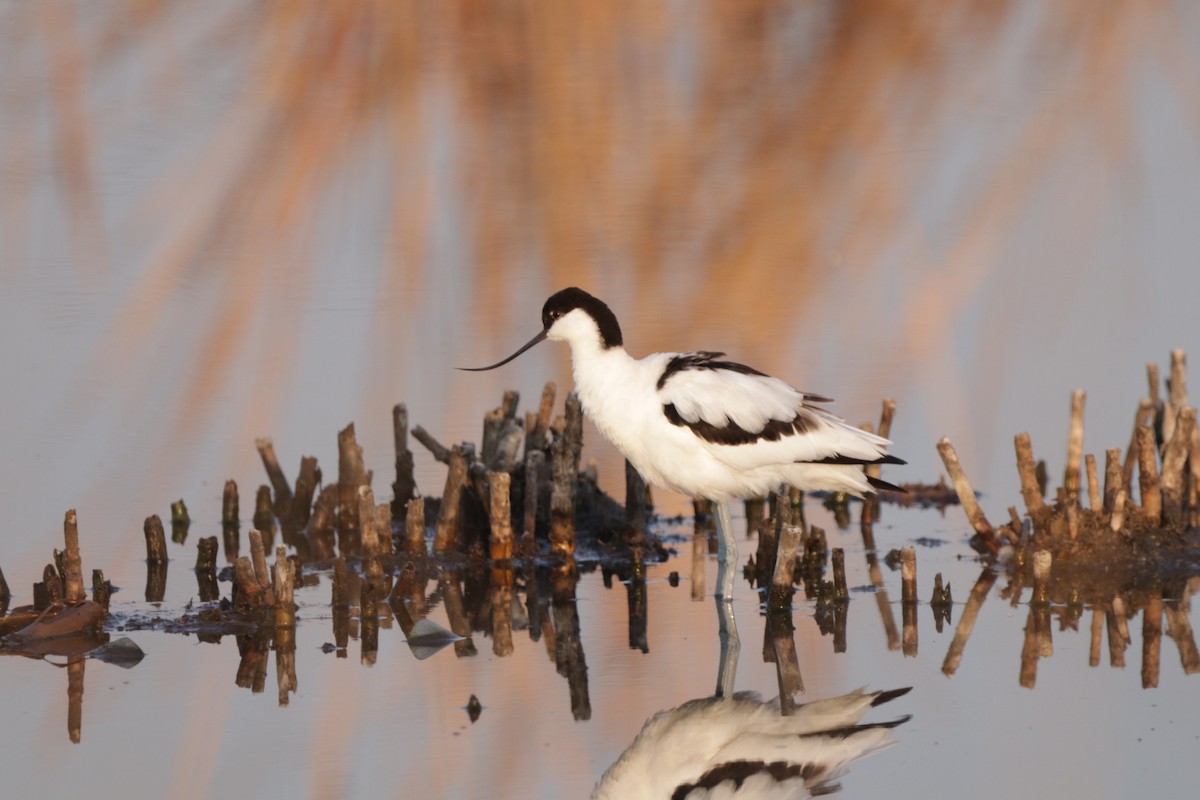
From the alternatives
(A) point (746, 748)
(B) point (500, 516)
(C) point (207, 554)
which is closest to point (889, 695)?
(A) point (746, 748)

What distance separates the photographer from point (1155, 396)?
8555 mm

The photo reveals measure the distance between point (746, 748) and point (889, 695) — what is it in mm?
685

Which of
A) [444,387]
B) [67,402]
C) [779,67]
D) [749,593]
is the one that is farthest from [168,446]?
[779,67]

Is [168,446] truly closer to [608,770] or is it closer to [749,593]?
[749,593]

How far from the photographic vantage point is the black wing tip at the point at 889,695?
20.2ft

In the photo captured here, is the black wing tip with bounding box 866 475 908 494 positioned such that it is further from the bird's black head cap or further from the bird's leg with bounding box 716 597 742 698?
the bird's black head cap

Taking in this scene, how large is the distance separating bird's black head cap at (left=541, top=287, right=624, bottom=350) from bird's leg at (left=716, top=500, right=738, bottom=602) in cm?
80

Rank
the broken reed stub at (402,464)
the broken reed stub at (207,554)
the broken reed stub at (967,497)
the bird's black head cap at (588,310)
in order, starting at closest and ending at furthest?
the bird's black head cap at (588,310) < the broken reed stub at (967,497) < the broken reed stub at (207,554) < the broken reed stub at (402,464)

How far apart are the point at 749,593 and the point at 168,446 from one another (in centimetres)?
347

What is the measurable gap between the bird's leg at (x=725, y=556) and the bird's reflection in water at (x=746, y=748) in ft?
3.32

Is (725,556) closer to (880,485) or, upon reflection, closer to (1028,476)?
(880,485)

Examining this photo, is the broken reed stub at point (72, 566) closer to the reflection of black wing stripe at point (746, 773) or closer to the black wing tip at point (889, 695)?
the reflection of black wing stripe at point (746, 773)

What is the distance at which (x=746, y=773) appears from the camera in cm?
559

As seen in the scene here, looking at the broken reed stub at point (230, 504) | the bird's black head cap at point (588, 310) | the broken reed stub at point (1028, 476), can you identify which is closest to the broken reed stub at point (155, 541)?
the broken reed stub at point (230, 504)
